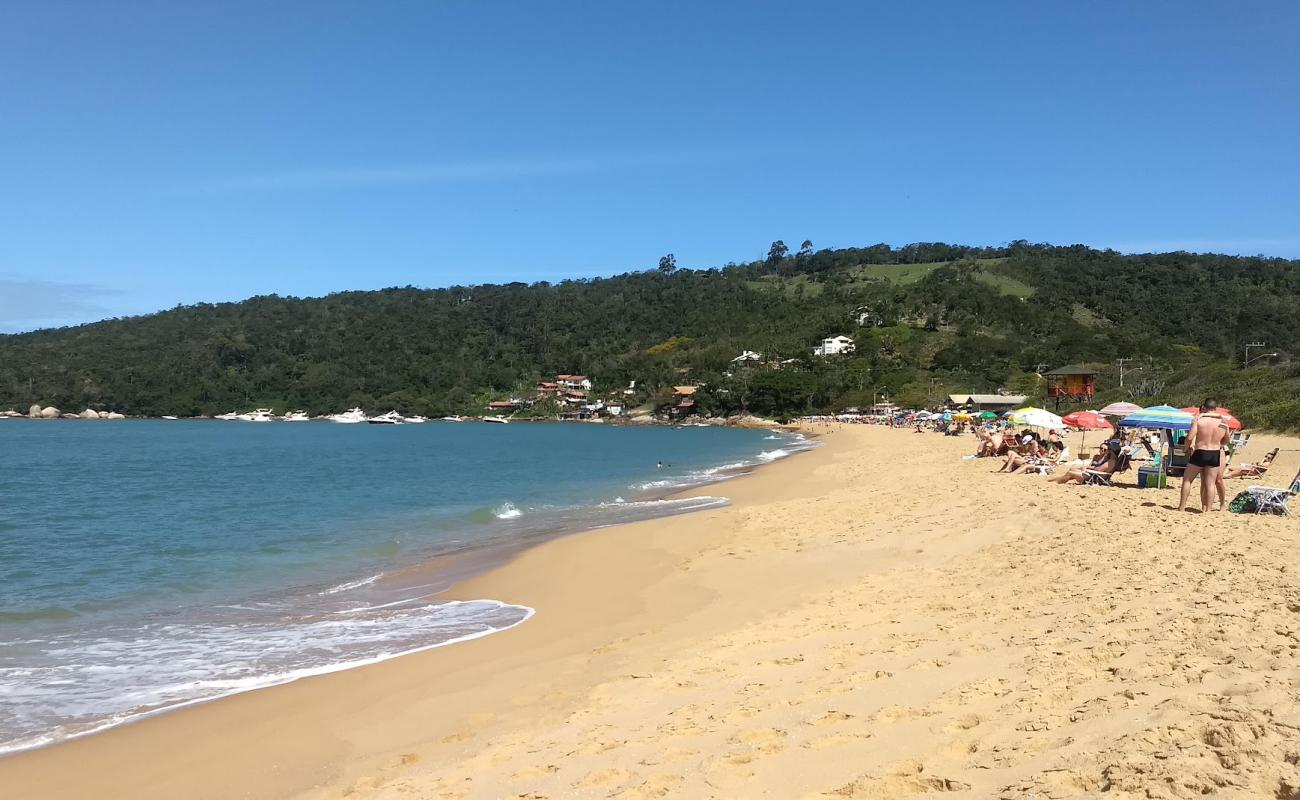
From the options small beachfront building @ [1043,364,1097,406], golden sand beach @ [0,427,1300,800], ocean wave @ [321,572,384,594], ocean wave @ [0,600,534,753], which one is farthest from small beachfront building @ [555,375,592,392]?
golden sand beach @ [0,427,1300,800]

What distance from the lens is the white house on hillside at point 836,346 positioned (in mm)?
111250

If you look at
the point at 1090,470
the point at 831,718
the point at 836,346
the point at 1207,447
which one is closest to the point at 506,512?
the point at 1090,470

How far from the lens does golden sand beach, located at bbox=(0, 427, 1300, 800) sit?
3.89 metres

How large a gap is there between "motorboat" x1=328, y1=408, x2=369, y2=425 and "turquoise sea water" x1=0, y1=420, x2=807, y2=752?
96169 millimetres

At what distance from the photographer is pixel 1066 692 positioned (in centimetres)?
463

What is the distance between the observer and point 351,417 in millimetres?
131250

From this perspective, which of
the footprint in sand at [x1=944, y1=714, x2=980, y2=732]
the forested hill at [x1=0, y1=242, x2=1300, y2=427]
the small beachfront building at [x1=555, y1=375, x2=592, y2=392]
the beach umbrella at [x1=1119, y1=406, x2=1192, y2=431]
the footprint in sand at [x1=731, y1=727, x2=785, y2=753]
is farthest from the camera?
the small beachfront building at [x1=555, y1=375, x2=592, y2=392]

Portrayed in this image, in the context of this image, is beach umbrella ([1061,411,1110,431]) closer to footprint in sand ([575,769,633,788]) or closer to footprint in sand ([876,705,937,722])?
footprint in sand ([876,705,937,722])

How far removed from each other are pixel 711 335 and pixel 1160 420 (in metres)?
126

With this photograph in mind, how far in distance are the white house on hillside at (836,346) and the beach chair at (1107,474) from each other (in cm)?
9442

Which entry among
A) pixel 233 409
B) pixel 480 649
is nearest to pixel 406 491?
pixel 480 649

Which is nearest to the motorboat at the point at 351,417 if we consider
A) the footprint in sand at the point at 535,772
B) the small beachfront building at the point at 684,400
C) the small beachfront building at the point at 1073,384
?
the small beachfront building at the point at 684,400

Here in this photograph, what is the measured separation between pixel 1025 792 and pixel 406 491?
26.4 metres

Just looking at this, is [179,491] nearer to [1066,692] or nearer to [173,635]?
[173,635]
